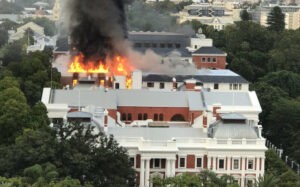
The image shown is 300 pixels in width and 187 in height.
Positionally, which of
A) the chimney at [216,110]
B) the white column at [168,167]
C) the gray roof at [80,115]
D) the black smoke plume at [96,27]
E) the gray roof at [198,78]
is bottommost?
the white column at [168,167]

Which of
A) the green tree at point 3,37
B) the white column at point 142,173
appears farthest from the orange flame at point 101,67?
the green tree at point 3,37

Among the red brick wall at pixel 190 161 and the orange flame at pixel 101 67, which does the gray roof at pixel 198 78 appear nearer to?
the orange flame at pixel 101 67

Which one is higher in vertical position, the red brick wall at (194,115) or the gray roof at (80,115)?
the gray roof at (80,115)

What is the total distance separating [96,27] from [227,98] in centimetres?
1947

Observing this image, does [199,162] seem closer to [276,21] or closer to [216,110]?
[216,110]

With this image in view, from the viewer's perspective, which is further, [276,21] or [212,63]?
[276,21]

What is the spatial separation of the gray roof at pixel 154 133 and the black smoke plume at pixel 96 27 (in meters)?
24.5

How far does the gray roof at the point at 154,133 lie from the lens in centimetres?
6644

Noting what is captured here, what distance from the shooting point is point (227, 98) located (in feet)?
254

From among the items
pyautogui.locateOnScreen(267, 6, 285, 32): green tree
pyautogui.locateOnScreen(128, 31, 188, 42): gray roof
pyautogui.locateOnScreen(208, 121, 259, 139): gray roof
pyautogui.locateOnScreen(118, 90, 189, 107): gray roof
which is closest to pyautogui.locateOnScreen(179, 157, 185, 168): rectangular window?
pyautogui.locateOnScreen(208, 121, 259, 139): gray roof

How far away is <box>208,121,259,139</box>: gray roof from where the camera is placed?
65688 millimetres

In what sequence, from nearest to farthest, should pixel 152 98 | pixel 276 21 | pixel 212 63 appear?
pixel 152 98, pixel 212 63, pixel 276 21

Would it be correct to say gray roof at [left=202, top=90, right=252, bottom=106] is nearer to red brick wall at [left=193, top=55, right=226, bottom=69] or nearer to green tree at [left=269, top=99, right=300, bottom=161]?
green tree at [left=269, top=99, right=300, bottom=161]

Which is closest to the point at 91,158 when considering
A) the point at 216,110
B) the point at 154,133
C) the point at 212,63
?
the point at 154,133
